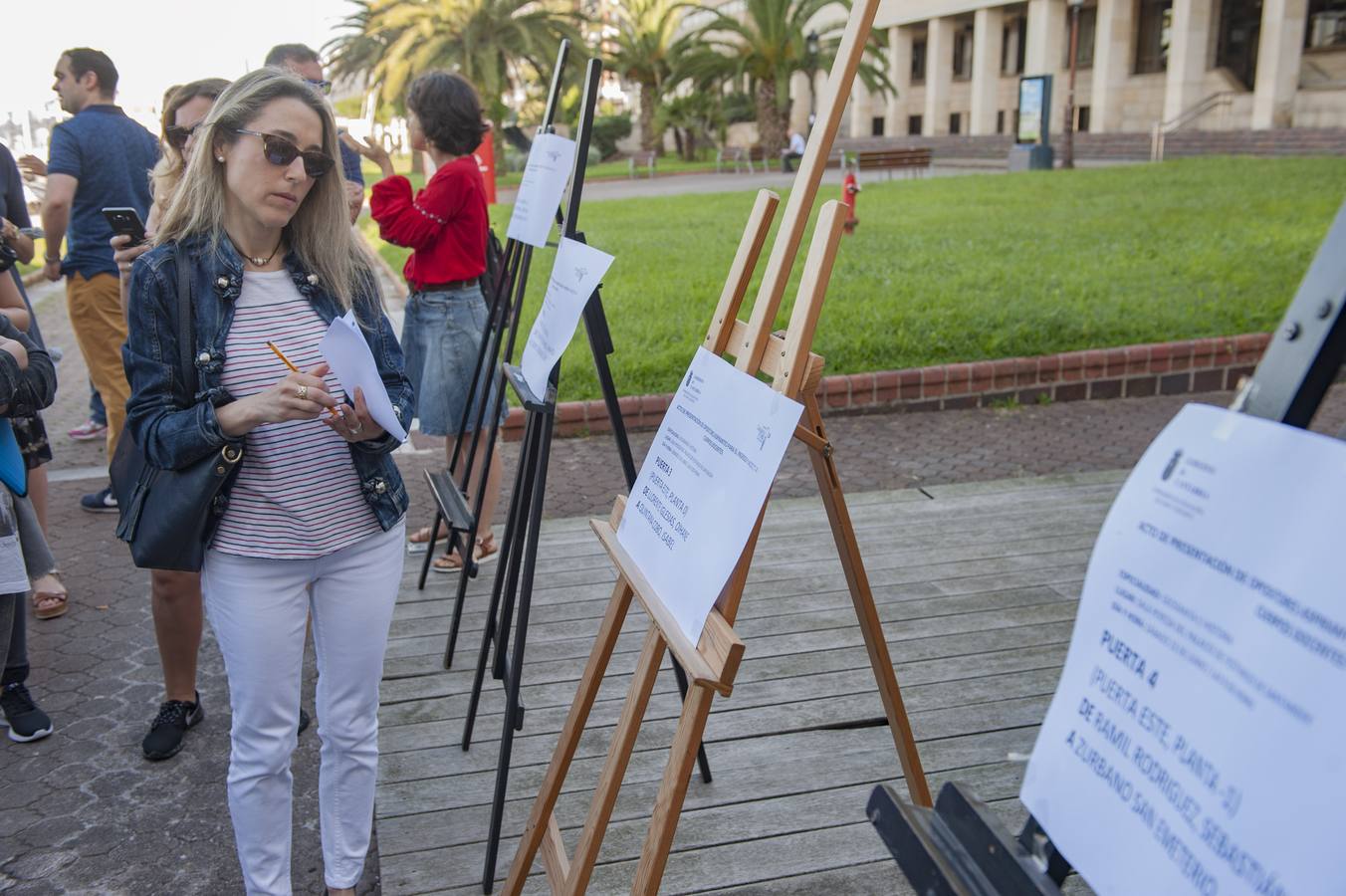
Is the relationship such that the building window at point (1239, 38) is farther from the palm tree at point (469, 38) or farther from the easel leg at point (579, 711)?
the easel leg at point (579, 711)

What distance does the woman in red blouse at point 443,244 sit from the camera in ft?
15.0

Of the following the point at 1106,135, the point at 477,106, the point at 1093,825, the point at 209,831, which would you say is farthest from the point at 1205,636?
the point at 1106,135

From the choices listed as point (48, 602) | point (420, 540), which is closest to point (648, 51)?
point (420, 540)

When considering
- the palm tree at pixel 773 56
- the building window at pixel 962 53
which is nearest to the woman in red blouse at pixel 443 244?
the palm tree at pixel 773 56

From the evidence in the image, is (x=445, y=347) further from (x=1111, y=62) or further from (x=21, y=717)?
(x=1111, y=62)

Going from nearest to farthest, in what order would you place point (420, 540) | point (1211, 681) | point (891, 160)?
point (1211, 681), point (420, 540), point (891, 160)

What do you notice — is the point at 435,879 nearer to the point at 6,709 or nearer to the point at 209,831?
the point at 209,831

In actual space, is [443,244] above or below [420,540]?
above

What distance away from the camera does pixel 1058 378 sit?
8000 millimetres

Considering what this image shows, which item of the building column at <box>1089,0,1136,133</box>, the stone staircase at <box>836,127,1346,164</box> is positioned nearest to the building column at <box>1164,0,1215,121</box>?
the stone staircase at <box>836,127,1346,164</box>

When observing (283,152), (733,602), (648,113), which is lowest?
(733,602)

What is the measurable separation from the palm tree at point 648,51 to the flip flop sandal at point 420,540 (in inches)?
1295

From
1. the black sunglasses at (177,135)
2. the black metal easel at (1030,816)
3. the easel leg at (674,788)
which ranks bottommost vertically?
the easel leg at (674,788)

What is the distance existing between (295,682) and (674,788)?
1.03 meters
